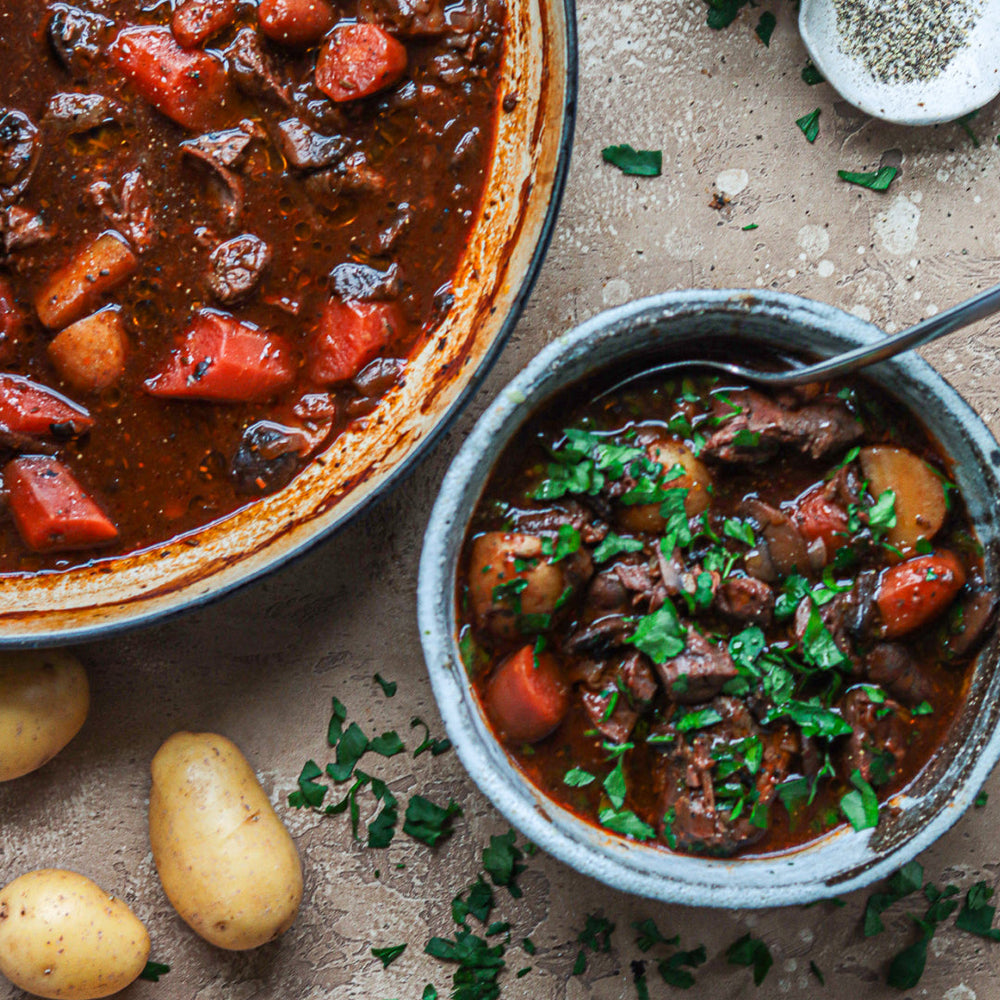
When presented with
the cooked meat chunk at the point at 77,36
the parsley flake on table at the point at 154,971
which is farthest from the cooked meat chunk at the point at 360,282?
the parsley flake on table at the point at 154,971

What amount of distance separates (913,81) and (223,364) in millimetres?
1790

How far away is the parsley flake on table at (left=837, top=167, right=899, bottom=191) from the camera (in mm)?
2430

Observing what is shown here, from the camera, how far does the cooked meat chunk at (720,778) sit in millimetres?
2092

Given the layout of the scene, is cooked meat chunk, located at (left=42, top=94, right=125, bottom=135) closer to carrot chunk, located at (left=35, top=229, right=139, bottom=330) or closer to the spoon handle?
carrot chunk, located at (left=35, top=229, right=139, bottom=330)

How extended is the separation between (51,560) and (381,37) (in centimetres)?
135

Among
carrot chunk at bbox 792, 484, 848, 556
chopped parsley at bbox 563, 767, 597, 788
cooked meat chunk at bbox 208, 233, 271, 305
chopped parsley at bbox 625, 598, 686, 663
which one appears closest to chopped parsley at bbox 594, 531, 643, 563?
chopped parsley at bbox 625, 598, 686, 663

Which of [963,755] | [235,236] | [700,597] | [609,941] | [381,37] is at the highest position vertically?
[381,37]

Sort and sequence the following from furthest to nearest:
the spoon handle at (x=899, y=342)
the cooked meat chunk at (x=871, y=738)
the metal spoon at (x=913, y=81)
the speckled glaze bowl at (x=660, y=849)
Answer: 1. the metal spoon at (x=913, y=81)
2. the cooked meat chunk at (x=871, y=738)
3. the speckled glaze bowl at (x=660, y=849)
4. the spoon handle at (x=899, y=342)

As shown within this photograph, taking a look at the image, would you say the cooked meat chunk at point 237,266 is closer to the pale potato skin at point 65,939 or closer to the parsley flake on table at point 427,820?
the parsley flake on table at point 427,820

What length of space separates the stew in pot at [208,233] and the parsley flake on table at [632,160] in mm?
397

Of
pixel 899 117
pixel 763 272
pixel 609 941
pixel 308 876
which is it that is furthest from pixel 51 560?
pixel 899 117

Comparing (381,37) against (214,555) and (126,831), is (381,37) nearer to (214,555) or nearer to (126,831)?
(214,555)

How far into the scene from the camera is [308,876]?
2.45 metres

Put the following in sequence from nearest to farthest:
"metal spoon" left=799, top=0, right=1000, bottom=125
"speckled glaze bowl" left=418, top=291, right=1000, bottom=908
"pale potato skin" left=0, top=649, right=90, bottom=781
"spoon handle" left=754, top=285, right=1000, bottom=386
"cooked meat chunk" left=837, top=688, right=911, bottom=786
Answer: "spoon handle" left=754, top=285, right=1000, bottom=386 → "speckled glaze bowl" left=418, top=291, right=1000, bottom=908 → "cooked meat chunk" left=837, top=688, right=911, bottom=786 → "pale potato skin" left=0, top=649, right=90, bottom=781 → "metal spoon" left=799, top=0, right=1000, bottom=125
